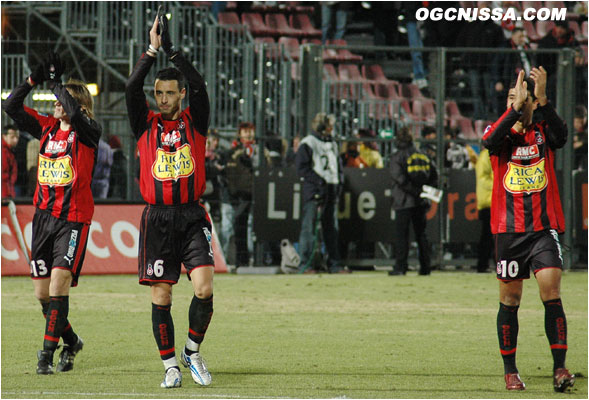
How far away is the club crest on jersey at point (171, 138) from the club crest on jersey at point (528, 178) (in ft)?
7.61

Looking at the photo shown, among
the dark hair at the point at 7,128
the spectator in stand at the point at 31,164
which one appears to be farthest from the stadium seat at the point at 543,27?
the dark hair at the point at 7,128

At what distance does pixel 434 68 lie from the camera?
18500mm

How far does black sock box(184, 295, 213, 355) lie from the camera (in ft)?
25.0

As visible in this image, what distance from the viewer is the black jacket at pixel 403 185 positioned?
16766 mm

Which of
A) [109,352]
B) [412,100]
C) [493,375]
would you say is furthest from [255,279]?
[493,375]

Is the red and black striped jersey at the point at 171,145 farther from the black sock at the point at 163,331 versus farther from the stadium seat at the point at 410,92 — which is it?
the stadium seat at the point at 410,92

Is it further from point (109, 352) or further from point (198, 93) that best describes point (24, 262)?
point (198, 93)

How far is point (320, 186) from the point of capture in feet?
55.6

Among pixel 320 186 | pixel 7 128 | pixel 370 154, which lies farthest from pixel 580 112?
pixel 7 128

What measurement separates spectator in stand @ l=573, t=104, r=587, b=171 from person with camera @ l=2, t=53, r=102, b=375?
11.8 metres

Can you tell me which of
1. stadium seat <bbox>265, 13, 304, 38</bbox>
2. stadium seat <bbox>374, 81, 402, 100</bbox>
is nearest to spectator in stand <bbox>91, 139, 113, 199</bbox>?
stadium seat <bbox>374, 81, 402, 100</bbox>

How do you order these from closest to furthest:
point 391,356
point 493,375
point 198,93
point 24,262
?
1. point 198,93
2. point 493,375
3. point 391,356
4. point 24,262

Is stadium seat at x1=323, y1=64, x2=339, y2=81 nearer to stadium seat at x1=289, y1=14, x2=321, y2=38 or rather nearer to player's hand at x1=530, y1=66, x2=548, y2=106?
stadium seat at x1=289, y1=14, x2=321, y2=38

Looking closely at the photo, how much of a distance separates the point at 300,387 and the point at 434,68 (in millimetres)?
11978
